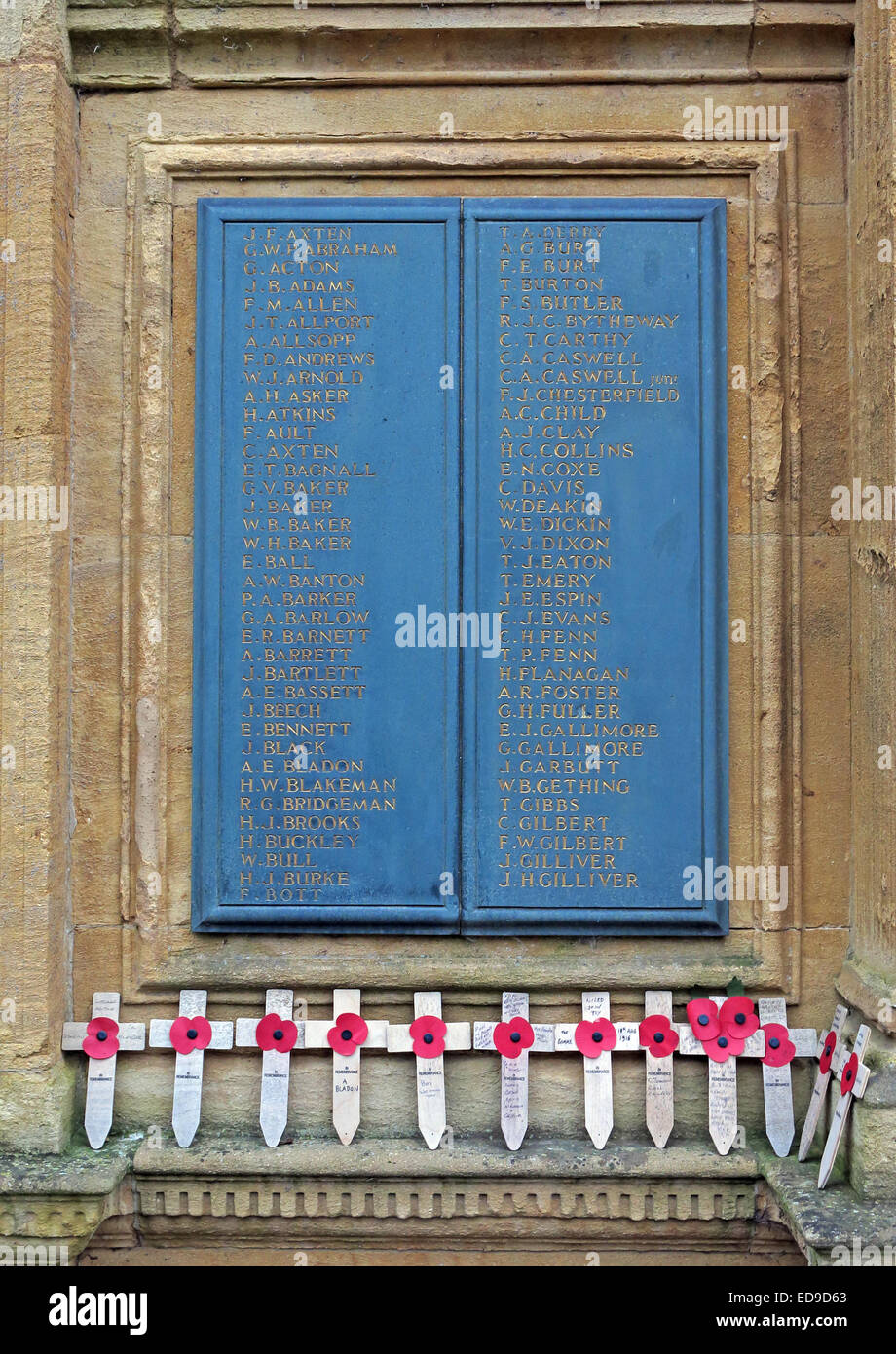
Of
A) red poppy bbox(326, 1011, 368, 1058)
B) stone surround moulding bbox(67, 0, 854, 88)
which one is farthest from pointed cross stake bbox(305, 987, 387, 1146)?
stone surround moulding bbox(67, 0, 854, 88)

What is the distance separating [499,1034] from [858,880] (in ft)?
4.37

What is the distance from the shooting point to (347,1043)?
351 cm

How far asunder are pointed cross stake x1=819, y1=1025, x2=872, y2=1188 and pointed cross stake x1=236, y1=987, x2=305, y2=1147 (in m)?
1.73

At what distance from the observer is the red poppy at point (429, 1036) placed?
3.49m

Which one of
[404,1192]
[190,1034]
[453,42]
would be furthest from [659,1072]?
[453,42]

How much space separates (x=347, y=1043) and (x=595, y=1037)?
841 mm

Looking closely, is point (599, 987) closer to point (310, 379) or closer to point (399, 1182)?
point (399, 1182)

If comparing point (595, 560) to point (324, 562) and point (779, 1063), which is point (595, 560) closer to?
point (324, 562)

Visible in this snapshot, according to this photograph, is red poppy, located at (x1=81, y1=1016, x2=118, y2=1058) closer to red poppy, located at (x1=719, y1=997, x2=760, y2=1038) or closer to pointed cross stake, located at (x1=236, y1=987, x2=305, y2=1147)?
pointed cross stake, located at (x1=236, y1=987, x2=305, y2=1147)

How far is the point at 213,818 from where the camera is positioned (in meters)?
3.60

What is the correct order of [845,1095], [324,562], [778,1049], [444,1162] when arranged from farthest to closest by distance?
[324,562], [778,1049], [444,1162], [845,1095]

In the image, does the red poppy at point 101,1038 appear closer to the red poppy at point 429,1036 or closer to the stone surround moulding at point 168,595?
the stone surround moulding at point 168,595

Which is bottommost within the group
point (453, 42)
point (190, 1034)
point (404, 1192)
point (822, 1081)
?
point (404, 1192)

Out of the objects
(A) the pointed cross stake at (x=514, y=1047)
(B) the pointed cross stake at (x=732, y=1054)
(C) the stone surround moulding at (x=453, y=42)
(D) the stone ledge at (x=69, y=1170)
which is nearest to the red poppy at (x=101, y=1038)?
(D) the stone ledge at (x=69, y=1170)
